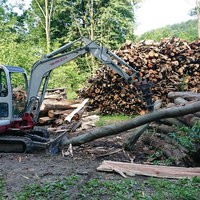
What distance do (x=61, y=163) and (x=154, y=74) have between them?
6208 millimetres

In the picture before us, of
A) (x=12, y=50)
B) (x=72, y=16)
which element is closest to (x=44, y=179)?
(x=12, y=50)

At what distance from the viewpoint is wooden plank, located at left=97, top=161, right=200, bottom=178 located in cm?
396

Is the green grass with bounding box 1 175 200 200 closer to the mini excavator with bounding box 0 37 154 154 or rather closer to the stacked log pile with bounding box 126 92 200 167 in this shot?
the stacked log pile with bounding box 126 92 200 167

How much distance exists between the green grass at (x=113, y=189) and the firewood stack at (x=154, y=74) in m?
6.14

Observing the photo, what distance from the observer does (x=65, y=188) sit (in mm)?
3371

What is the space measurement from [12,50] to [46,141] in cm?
931

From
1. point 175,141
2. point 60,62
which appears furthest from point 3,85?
point 175,141

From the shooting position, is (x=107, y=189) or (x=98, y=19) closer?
(x=107, y=189)

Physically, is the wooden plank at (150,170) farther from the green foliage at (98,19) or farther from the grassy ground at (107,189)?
the green foliage at (98,19)

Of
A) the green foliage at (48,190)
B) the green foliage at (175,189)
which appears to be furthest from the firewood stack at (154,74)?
the green foliage at (48,190)

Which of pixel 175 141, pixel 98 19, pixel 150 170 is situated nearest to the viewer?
pixel 150 170

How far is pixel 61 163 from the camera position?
16.0ft

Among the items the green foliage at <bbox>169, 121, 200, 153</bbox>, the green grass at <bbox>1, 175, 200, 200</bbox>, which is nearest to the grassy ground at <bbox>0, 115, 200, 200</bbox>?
the green grass at <bbox>1, 175, 200, 200</bbox>

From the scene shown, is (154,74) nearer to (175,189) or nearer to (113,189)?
(175,189)
